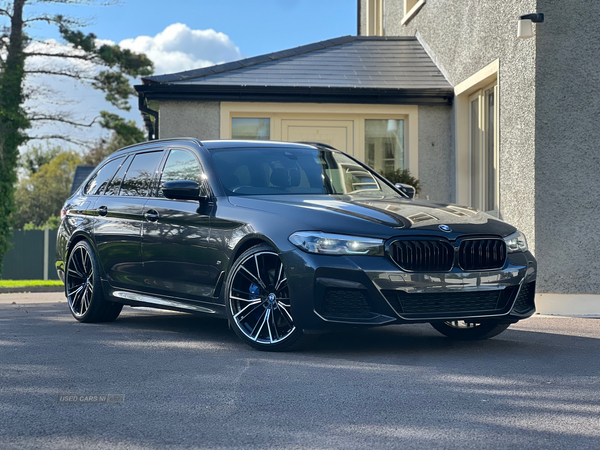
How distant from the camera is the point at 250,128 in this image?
45.4ft

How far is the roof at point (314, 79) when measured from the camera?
13367 mm

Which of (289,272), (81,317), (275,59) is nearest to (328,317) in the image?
(289,272)

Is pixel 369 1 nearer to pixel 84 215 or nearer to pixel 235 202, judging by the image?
pixel 84 215

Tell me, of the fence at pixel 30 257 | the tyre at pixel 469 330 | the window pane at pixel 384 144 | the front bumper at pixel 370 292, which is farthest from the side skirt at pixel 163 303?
the fence at pixel 30 257

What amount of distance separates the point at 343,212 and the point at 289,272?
0.58m

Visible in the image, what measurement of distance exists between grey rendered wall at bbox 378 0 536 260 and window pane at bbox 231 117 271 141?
3063mm

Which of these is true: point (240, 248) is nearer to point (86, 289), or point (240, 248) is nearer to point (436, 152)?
point (86, 289)

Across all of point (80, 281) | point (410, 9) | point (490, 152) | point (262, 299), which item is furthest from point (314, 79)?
point (262, 299)

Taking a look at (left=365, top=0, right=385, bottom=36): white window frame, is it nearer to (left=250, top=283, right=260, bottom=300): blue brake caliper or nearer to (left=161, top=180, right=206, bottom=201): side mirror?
(left=161, top=180, right=206, bottom=201): side mirror

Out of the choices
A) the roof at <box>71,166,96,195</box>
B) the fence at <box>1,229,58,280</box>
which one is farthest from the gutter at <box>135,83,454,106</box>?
the roof at <box>71,166,96,195</box>

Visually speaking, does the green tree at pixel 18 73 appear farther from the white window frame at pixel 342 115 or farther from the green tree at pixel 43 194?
the green tree at pixel 43 194

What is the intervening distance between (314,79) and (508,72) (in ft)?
12.1

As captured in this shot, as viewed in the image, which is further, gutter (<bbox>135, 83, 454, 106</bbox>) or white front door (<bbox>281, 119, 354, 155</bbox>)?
white front door (<bbox>281, 119, 354, 155</bbox>)

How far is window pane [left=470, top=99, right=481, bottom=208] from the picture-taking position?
1305cm
